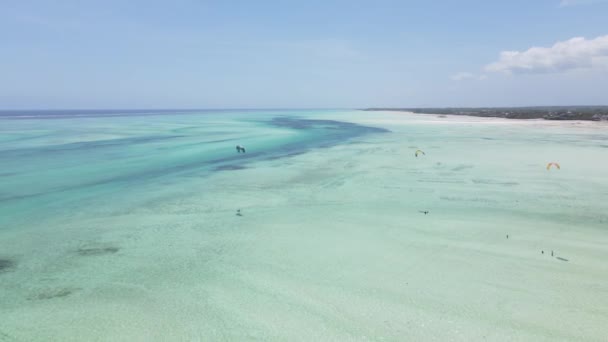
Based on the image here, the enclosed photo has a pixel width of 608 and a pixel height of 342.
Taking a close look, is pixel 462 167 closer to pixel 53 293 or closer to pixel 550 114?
pixel 53 293

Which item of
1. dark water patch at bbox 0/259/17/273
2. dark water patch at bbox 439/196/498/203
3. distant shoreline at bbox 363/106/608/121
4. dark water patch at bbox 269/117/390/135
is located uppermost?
distant shoreline at bbox 363/106/608/121

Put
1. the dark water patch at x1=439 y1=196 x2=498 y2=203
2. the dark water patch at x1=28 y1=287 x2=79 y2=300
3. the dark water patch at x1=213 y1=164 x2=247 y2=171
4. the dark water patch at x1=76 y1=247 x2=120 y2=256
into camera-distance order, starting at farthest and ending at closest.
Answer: the dark water patch at x1=213 y1=164 x2=247 y2=171 → the dark water patch at x1=439 y1=196 x2=498 y2=203 → the dark water patch at x1=76 y1=247 x2=120 y2=256 → the dark water patch at x1=28 y1=287 x2=79 y2=300

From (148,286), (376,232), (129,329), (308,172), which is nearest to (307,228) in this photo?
(376,232)

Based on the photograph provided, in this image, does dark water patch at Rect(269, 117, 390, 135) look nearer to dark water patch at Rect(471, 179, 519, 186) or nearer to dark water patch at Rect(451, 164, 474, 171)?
dark water patch at Rect(451, 164, 474, 171)

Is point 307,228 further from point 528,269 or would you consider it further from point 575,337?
point 575,337

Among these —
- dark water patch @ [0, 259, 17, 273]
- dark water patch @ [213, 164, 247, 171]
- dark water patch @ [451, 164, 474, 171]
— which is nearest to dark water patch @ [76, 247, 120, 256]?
dark water patch @ [0, 259, 17, 273]

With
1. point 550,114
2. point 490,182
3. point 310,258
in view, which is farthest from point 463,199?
point 550,114
